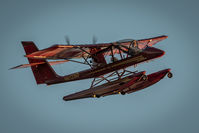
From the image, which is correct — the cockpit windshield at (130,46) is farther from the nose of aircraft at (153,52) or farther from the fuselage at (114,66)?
the nose of aircraft at (153,52)

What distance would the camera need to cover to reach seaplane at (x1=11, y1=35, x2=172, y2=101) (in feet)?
70.6

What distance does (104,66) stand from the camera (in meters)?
22.2

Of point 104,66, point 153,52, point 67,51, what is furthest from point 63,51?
point 153,52

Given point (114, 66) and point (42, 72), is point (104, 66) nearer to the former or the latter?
point (114, 66)

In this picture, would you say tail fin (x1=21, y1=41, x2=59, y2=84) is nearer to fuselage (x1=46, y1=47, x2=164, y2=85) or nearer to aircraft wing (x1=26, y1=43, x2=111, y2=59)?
fuselage (x1=46, y1=47, x2=164, y2=85)

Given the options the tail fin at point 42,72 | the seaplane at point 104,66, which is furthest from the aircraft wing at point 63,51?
the tail fin at point 42,72

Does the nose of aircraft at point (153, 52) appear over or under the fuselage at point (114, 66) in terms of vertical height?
over

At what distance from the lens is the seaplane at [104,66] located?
70.6 ft

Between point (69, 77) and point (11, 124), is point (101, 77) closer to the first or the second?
point (69, 77)

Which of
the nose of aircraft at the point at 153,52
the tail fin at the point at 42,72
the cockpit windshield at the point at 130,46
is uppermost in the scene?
the cockpit windshield at the point at 130,46

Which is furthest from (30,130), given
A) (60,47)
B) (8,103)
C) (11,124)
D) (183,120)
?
(60,47)

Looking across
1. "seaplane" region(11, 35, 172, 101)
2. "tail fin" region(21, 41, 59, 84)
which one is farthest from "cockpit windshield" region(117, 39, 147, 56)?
"tail fin" region(21, 41, 59, 84)

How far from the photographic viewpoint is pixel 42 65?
2375 cm

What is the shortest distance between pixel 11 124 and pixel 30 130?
5613 millimetres
